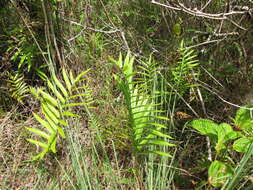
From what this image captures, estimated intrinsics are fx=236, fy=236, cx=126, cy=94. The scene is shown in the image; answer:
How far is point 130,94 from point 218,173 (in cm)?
50

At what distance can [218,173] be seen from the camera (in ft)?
3.22

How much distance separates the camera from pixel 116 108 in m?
1.52

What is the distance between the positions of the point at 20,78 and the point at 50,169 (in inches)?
27.4

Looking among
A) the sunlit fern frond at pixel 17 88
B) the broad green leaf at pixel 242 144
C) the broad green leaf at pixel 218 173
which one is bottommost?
the broad green leaf at pixel 218 173

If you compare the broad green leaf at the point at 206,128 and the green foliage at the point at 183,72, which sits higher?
the green foliage at the point at 183,72

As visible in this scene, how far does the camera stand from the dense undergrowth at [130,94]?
43.1 inches

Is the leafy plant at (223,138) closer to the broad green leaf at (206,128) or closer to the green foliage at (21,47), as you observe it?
the broad green leaf at (206,128)

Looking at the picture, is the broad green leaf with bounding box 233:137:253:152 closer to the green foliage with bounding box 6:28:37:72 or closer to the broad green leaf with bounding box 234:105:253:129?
the broad green leaf with bounding box 234:105:253:129

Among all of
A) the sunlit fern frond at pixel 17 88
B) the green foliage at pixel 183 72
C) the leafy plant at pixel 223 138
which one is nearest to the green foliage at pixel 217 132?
the leafy plant at pixel 223 138

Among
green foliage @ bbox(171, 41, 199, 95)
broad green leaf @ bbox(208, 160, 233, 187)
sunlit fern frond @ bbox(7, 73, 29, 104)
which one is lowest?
broad green leaf @ bbox(208, 160, 233, 187)

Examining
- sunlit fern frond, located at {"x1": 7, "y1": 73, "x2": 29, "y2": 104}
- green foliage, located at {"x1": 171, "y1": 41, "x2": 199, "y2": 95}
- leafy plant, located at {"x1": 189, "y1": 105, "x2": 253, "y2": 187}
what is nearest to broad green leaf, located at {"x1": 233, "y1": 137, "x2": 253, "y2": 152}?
leafy plant, located at {"x1": 189, "y1": 105, "x2": 253, "y2": 187}

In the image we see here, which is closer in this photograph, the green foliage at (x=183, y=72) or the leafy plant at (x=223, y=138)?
the leafy plant at (x=223, y=138)

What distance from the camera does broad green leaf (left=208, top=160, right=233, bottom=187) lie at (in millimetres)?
960

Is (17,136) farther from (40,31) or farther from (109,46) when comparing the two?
(109,46)
